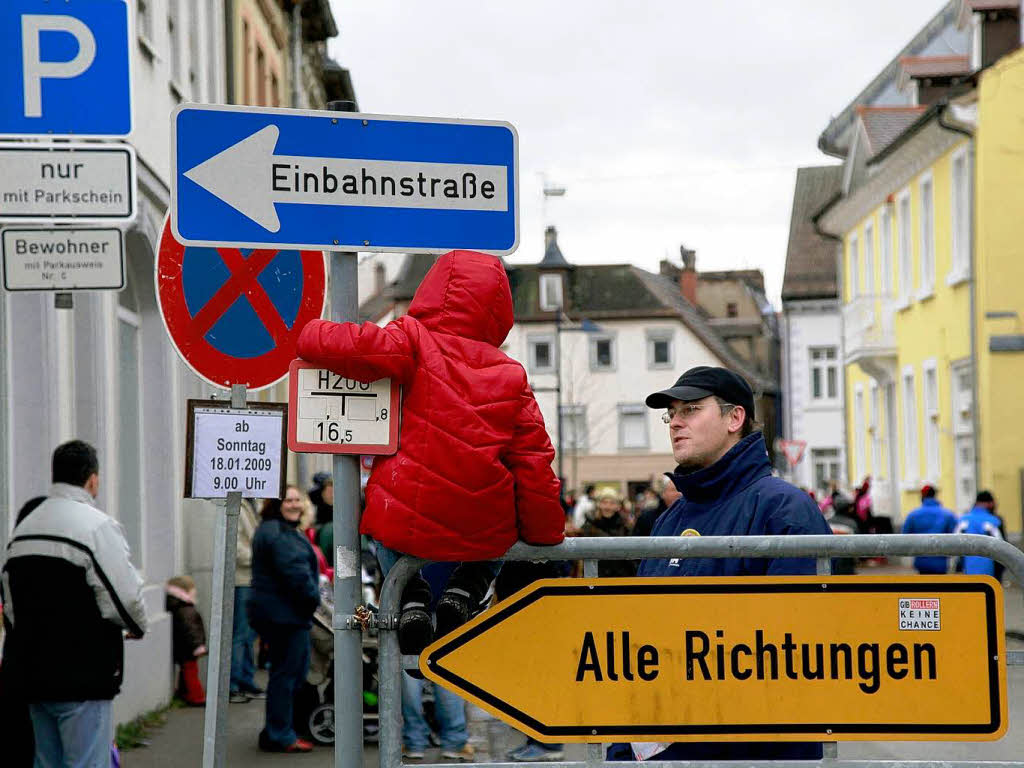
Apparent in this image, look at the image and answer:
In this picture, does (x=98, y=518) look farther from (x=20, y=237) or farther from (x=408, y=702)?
(x=408, y=702)

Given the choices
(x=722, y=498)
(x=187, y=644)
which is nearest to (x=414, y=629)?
(x=722, y=498)

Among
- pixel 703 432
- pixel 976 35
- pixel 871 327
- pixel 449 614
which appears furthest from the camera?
Answer: pixel 871 327

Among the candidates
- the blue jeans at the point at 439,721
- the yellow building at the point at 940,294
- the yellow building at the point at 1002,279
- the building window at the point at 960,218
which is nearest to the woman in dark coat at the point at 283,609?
the blue jeans at the point at 439,721

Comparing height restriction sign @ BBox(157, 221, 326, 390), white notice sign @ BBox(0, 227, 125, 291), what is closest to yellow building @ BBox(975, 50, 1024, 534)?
height restriction sign @ BBox(157, 221, 326, 390)

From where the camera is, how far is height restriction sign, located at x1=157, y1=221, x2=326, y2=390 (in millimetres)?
7156

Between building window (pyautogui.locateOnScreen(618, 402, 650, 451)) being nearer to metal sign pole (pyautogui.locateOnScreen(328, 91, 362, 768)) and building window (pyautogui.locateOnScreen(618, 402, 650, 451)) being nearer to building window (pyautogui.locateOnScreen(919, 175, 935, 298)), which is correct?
building window (pyautogui.locateOnScreen(919, 175, 935, 298))

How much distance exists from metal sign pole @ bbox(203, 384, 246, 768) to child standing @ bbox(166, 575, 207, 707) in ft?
24.7

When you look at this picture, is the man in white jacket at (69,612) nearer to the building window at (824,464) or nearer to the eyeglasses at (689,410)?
the eyeglasses at (689,410)

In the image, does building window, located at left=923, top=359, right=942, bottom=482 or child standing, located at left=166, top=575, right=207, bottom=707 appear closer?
child standing, located at left=166, top=575, right=207, bottom=707

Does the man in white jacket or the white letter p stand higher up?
the white letter p

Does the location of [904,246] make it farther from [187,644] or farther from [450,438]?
[450,438]

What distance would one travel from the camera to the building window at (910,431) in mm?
37781

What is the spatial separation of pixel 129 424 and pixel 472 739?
485 cm

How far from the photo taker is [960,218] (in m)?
32.9
